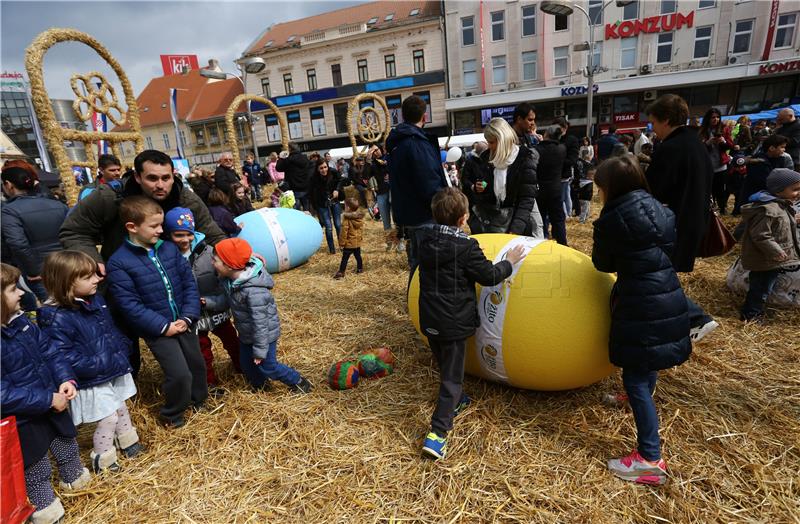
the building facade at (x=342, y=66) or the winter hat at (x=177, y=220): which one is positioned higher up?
the building facade at (x=342, y=66)

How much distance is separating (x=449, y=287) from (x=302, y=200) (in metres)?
8.06

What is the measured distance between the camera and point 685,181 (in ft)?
10.3

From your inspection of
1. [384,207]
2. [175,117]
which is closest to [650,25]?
[384,207]

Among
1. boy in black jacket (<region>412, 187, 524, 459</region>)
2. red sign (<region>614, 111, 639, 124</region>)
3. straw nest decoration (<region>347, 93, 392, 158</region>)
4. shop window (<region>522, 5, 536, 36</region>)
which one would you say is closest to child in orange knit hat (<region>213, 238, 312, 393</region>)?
boy in black jacket (<region>412, 187, 524, 459</region>)

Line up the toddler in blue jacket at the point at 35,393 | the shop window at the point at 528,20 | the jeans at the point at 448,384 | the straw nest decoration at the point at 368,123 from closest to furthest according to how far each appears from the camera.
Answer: the toddler in blue jacket at the point at 35,393, the jeans at the point at 448,384, the straw nest decoration at the point at 368,123, the shop window at the point at 528,20

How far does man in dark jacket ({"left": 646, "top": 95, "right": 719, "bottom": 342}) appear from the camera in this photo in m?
3.11

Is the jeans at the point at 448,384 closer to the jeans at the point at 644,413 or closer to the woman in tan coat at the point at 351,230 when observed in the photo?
the jeans at the point at 644,413

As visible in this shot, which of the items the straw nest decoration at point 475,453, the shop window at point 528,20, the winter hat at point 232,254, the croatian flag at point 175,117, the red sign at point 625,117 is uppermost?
the shop window at point 528,20

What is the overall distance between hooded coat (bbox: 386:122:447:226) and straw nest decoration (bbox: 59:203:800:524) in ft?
5.15

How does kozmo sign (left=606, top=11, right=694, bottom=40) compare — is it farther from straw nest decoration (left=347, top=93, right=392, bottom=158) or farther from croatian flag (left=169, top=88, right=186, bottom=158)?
croatian flag (left=169, top=88, right=186, bottom=158)

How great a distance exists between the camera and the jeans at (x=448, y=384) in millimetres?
2918

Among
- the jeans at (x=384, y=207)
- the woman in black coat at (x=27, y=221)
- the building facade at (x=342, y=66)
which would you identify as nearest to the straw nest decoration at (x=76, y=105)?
the woman in black coat at (x=27, y=221)

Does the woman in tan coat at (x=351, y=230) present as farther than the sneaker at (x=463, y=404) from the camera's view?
Yes

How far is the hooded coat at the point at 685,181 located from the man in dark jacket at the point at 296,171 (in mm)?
7395
